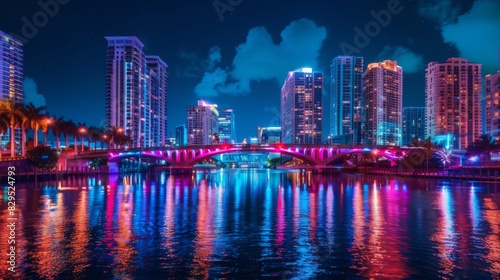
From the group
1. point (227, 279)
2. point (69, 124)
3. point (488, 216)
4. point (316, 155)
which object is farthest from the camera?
point (316, 155)

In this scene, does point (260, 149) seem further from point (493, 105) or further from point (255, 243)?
point (255, 243)

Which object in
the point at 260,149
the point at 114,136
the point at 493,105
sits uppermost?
the point at 493,105

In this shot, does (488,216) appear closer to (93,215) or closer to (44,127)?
(93,215)

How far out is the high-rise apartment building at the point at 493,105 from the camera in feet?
504

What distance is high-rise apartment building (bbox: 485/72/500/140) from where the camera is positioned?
15362 cm

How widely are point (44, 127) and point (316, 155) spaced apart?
9152 cm

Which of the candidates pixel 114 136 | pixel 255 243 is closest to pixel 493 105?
pixel 114 136

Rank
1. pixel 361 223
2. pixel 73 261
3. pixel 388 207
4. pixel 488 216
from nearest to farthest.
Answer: pixel 73 261, pixel 361 223, pixel 488 216, pixel 388 207

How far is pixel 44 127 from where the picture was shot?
116250 millimetres

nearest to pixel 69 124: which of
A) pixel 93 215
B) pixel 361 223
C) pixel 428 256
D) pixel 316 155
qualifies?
pixel 316 155

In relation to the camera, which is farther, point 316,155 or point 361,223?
point 316,155

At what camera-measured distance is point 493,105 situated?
15938 cm

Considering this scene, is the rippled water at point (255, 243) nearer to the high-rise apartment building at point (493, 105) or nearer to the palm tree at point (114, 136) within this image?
the high-rise apartment building at point (493, 105)

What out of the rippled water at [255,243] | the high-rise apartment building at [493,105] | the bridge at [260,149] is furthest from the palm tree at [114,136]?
the rippled water at [255,243]
